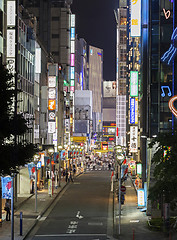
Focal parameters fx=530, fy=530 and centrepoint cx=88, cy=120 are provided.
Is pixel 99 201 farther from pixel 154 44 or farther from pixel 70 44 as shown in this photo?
pixel 70 44

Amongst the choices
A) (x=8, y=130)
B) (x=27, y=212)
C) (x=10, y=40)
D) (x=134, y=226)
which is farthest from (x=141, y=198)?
(x=8, y=130)

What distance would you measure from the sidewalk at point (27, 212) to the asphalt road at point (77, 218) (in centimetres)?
49

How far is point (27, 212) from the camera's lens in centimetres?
3928

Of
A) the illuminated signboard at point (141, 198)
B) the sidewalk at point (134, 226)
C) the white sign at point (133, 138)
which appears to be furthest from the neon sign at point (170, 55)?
the white sign at point (133, 138)

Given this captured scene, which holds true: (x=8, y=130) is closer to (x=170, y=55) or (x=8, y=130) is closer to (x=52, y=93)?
(x=170, y=55)

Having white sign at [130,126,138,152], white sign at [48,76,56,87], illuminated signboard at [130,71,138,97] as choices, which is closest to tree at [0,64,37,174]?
white sign at [48,76,56,87]

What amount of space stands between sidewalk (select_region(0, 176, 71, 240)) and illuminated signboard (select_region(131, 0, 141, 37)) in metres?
23.0

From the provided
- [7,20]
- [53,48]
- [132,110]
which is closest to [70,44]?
[53,48]

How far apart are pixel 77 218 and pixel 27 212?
4374mm

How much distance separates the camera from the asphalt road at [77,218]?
30.5 metres

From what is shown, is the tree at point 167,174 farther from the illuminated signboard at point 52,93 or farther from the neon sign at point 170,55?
the illuminated signboard at point 52,93

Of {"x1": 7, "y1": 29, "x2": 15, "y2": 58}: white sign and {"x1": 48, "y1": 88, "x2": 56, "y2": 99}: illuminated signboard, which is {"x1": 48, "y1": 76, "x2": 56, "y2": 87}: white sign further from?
{"x1": 7, "y1": 29, "x2": 15, "y2": 58}: white sign

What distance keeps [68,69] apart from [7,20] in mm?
82804

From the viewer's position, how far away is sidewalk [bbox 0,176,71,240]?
101 feet
